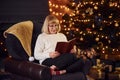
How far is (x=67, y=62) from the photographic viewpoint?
3840mm

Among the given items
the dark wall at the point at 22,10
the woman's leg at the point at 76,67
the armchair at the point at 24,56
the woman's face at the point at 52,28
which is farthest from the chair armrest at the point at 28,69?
the dark wall at the point at 22,10

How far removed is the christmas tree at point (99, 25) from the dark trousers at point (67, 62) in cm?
176

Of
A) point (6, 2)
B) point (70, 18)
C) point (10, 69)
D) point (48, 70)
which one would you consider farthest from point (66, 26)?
point (48, 70)

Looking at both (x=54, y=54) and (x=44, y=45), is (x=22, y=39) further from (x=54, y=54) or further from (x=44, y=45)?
(x=54, y=54)

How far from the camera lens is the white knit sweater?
4.00 m

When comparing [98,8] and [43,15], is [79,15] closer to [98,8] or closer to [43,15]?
[98,8]

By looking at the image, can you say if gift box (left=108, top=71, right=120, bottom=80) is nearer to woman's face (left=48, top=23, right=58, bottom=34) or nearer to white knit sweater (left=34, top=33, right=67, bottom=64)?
white knit sweater (left=34, top=33, right=67, bottom=64)

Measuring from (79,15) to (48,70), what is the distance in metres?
2.64

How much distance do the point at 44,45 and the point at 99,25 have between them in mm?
1913

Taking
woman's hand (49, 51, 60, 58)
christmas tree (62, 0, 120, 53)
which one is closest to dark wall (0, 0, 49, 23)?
christmas tree (62, 0, 120, 53)

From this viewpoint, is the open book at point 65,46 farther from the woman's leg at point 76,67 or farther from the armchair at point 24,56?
the armchair at point 24,56

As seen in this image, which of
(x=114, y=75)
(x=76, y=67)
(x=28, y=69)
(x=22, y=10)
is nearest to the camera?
(x=28, y=69)

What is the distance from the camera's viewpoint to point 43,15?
6977 mm

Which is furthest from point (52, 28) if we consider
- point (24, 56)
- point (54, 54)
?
point (24, 56)
